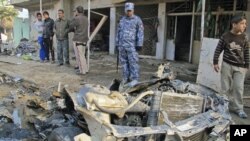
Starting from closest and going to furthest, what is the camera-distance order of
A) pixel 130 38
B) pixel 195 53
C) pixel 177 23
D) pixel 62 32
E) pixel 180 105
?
1. pixel 180 105
2. pixel 130 38
3. pixel 62 32
4. pixel 195 53
5. pixel 177 23

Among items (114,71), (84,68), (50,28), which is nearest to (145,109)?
(84,68)

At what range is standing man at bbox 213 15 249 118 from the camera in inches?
227

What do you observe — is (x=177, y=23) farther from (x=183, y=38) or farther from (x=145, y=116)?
(x=145, y=116)

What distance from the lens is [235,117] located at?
5.88 metres

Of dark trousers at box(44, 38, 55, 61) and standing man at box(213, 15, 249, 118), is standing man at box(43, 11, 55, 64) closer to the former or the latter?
dark trousers at box(44, 38, 55, 61)

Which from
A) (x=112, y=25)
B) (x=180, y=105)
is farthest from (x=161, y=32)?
(x=180, y=105)

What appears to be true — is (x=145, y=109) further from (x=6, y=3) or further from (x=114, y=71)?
(x=6, y=3)

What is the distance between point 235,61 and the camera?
5.82 m

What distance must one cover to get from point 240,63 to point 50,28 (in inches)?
319

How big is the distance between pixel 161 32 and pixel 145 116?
10.6 meters

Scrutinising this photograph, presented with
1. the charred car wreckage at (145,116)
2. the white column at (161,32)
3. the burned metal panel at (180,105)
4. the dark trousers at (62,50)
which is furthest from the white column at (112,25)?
the burned metal panel at (180,105)

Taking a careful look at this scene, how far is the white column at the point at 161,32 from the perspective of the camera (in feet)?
45.4

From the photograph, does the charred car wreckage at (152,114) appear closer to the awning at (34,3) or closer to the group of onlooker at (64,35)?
the group of onlooker at (64,35)

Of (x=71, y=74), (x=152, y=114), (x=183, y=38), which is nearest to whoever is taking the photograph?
(x=152, y=114)
